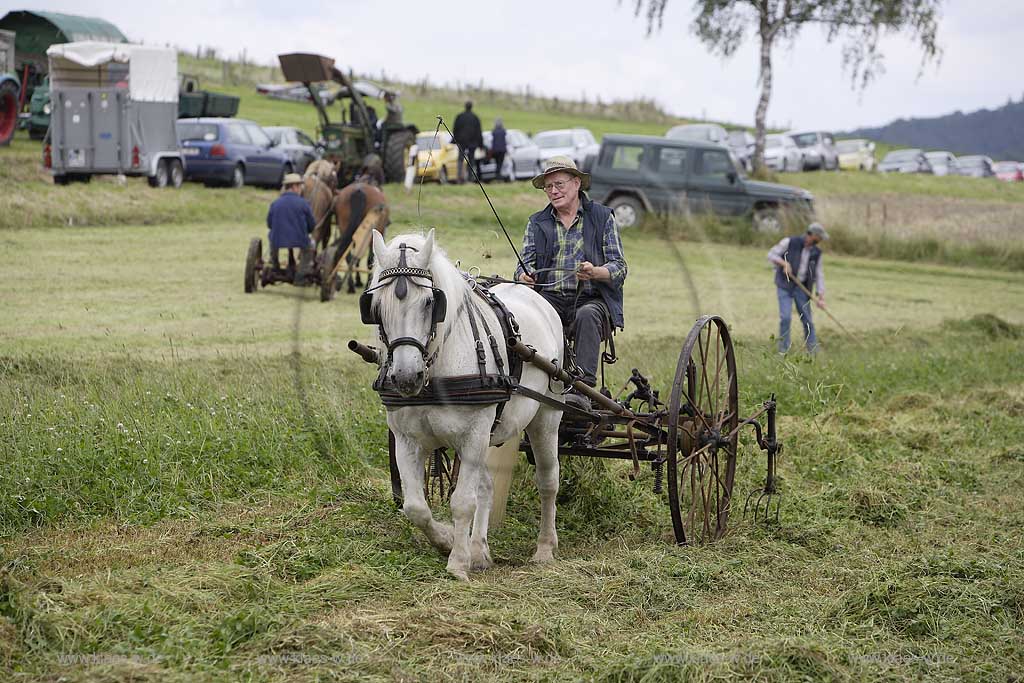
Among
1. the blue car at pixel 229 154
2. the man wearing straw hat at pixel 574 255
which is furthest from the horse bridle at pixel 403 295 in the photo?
the blue car at pixel 229 154

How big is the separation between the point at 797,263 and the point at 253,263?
7.39 m

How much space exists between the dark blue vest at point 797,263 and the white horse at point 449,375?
8812 mm

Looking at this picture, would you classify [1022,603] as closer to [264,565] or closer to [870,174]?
[264,565]

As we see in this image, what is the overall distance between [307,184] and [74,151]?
749 centimetres

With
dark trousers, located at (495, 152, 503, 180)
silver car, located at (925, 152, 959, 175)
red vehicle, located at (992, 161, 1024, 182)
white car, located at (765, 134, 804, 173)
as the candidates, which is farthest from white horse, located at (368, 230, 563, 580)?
red vehicle, located at (992, 161, 1024, 182)

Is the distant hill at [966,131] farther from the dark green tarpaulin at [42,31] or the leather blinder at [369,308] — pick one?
the leather blinder at [369,308]

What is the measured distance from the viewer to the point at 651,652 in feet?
16.1

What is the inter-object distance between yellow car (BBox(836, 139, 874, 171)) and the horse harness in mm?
44252

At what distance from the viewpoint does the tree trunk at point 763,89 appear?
123 feet

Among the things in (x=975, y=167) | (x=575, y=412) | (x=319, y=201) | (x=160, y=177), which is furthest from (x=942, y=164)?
(x=575, y=412)

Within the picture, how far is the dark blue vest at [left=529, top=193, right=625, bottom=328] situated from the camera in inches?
285

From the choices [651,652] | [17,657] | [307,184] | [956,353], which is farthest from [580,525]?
[307,184]

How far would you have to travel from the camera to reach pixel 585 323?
23.2 ft

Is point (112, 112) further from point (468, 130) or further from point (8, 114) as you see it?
point (468, 130)
